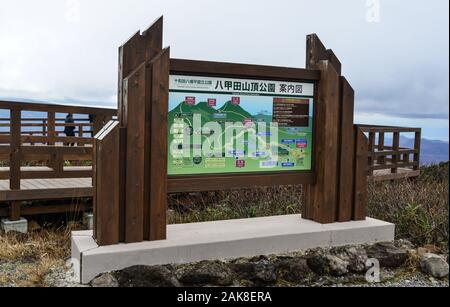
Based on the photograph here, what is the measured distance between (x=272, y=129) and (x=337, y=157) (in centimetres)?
85

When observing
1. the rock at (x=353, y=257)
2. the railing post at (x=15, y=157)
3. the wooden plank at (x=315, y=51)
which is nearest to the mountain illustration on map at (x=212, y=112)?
the wooden plank at (x=315, y=51)

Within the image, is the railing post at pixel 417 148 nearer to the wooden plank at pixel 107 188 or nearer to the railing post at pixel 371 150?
the railing post at pixel 371 150

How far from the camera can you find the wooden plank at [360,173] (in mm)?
5914

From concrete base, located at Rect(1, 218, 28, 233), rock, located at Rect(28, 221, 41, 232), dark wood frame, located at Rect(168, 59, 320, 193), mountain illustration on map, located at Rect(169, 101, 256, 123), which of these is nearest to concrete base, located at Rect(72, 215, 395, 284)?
dark wood frame, located at Rect(168, 59, 320, 193)

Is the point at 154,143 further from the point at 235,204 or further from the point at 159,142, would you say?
the point at 235,204

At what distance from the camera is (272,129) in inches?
223

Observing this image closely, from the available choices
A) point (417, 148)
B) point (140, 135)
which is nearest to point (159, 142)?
point (140, 135)

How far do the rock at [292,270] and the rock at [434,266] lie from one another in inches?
54.3

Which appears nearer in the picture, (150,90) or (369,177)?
(150,90)

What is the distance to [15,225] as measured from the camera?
8109 millimetres

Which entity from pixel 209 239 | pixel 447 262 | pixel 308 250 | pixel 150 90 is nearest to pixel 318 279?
pixel 308 250

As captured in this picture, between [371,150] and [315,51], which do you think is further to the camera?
[371,150]

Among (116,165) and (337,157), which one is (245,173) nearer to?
(337,157)

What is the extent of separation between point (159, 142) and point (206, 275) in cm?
132
